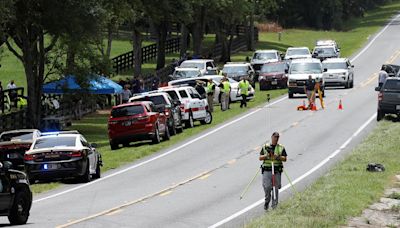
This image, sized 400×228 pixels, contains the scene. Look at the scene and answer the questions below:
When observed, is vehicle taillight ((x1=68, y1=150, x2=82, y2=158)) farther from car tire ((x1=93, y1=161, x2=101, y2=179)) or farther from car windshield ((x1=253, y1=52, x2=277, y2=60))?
car windshield ((x1=253, y1=52, x2=277, y2=60))

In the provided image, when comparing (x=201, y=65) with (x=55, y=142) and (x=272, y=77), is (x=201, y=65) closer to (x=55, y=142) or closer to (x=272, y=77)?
(x=272, y=77)

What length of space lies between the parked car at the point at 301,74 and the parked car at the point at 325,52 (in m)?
18.2

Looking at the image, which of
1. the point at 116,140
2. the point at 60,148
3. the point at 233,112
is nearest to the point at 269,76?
the point at 233,112

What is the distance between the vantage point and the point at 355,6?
5458 inches

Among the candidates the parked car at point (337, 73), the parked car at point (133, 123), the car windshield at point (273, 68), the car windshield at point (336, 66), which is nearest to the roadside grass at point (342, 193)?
the parked car at point (133, 123)

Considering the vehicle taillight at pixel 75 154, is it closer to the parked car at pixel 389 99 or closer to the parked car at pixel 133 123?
the parked car at pixel 133 123

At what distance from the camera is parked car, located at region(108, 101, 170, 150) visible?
37.9m

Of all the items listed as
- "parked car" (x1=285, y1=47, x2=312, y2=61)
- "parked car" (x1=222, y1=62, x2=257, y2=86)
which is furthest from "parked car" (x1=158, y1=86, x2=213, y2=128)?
"parked car" (x1=285, y1=47, x2=312, y2=61)

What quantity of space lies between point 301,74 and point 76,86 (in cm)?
1297

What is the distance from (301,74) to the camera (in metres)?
54.6

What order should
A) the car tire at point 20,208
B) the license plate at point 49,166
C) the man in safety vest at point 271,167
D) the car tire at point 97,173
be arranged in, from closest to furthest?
the car tire at point 20,208, the man in safety vest at point 271,167, the license plate at point 49,166, the car tire at point 97,173

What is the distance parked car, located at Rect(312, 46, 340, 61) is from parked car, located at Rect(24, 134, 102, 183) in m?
47.5

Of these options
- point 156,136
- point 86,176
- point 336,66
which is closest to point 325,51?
point 336,66

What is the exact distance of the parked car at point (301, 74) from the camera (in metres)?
54.1
